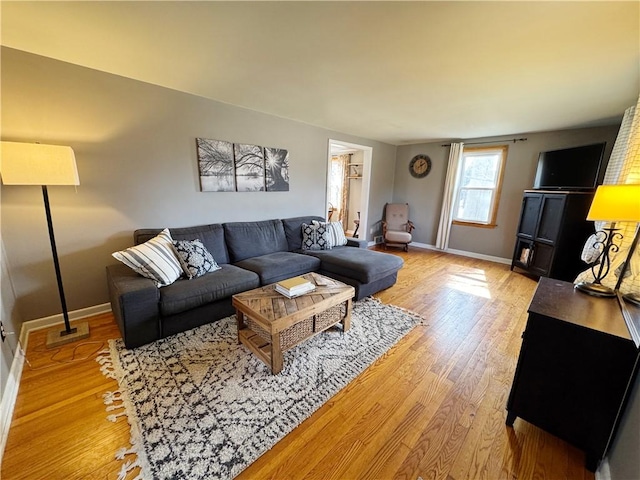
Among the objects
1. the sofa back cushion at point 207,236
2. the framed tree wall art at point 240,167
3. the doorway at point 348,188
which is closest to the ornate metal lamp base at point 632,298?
the sofa back cushion at point 207,236

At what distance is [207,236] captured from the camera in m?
2.87

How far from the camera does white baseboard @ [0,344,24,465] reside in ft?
4.24

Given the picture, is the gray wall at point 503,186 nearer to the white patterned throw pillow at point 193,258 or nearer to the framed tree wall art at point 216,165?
the framed tree wall art at point 216,165

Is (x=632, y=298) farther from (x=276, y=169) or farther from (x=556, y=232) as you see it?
(x=276, y=169)

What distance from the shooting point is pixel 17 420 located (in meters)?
1.39

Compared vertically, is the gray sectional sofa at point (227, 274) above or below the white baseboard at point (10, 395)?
above

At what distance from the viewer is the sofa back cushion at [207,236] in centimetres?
261

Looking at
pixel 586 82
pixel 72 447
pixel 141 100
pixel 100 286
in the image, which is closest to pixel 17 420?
pixel 72 447

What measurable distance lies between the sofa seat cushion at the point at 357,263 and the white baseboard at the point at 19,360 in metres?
2.34

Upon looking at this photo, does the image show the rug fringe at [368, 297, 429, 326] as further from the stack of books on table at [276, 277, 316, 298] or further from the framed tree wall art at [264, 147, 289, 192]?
the framed tree wall art at [264, 147, 289, 192]

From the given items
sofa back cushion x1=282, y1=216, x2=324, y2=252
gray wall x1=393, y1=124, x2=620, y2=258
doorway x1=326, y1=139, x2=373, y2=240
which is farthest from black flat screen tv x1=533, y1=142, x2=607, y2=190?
sofa back cushion x1=282, y1=216, x2=324, y2=252

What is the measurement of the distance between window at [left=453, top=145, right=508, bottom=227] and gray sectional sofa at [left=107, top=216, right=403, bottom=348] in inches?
109

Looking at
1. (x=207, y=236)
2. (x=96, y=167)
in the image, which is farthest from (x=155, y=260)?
(x=96, y=167)

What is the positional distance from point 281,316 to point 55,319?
2209mm
